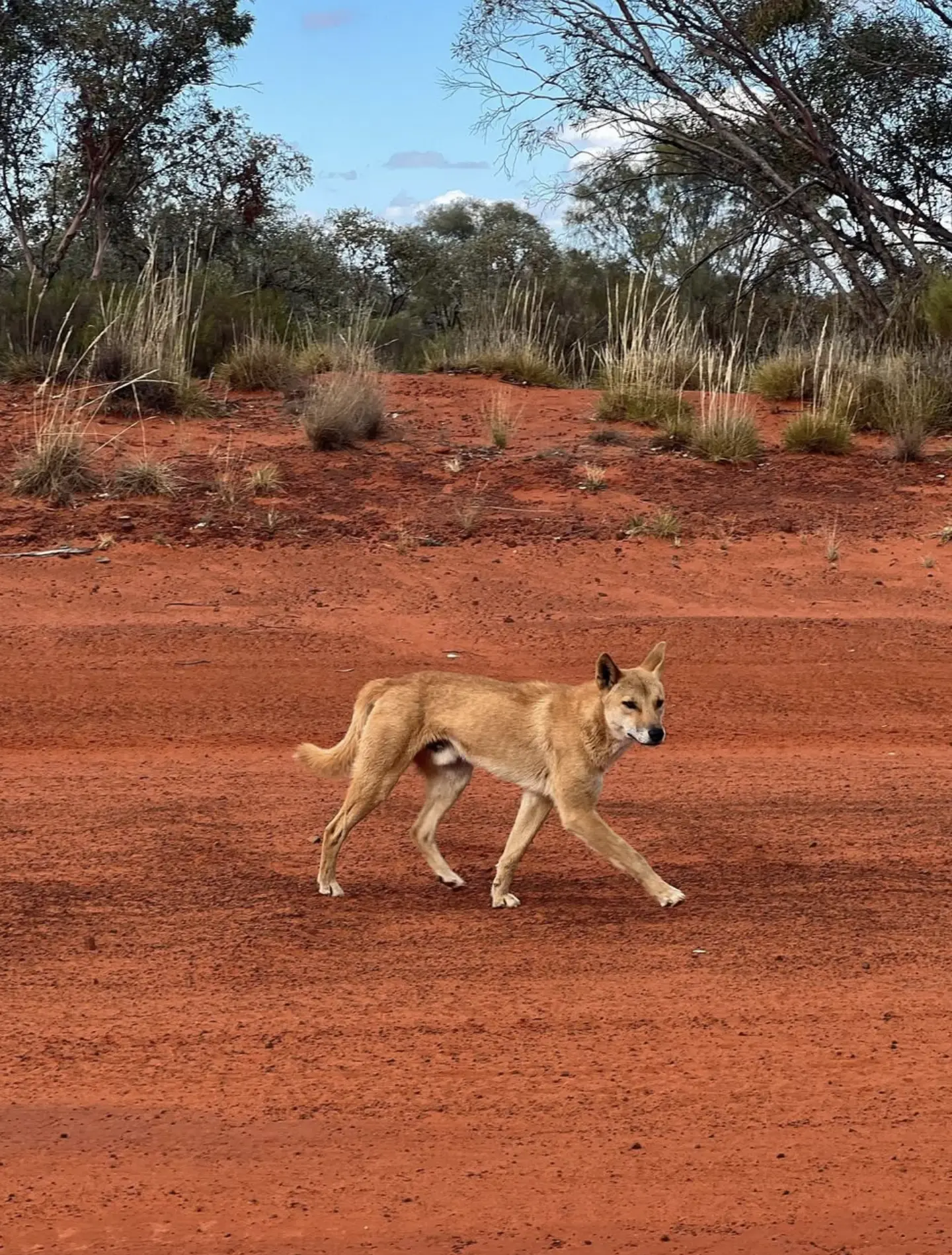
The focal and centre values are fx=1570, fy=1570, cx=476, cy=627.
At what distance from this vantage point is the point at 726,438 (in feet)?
56.1

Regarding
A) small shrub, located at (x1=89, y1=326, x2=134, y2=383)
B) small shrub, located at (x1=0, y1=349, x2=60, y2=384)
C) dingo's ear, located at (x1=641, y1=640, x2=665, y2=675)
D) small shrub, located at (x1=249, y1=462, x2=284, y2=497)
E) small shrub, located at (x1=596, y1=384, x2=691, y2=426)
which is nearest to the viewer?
dingo's ear, located at (x1=641, y1=640, x2=665, y2=675)

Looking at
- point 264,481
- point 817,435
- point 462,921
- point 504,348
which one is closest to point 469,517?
point 264,481

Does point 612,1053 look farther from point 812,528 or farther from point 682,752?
point 812,528

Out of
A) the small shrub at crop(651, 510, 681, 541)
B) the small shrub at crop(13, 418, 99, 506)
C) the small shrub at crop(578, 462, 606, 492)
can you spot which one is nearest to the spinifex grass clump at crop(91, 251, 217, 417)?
the small shrub at crop(13, 418, 99, 506)

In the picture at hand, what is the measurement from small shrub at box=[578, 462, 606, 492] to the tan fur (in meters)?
8.52

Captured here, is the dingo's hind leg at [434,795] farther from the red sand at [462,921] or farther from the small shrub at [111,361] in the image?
the small shrub at [111,361]

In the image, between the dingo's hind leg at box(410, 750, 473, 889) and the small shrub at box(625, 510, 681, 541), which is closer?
the dingo's hind leg at box(410, 750, 473, 889)

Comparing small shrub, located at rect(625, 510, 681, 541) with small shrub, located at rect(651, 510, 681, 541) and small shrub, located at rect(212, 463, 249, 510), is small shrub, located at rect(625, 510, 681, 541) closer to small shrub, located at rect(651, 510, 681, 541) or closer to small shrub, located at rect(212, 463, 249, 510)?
small shrub, located at rect(651, 510, 681, 541)

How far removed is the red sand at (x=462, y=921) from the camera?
4691 mm

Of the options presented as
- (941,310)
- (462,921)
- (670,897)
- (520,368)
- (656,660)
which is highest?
(941,310)

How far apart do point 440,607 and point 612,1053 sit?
7.76 meters

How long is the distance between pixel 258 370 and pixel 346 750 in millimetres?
A: 12531

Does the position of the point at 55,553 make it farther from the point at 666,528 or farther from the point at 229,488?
the point at 666,528

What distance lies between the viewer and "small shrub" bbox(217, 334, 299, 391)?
19.3 m
